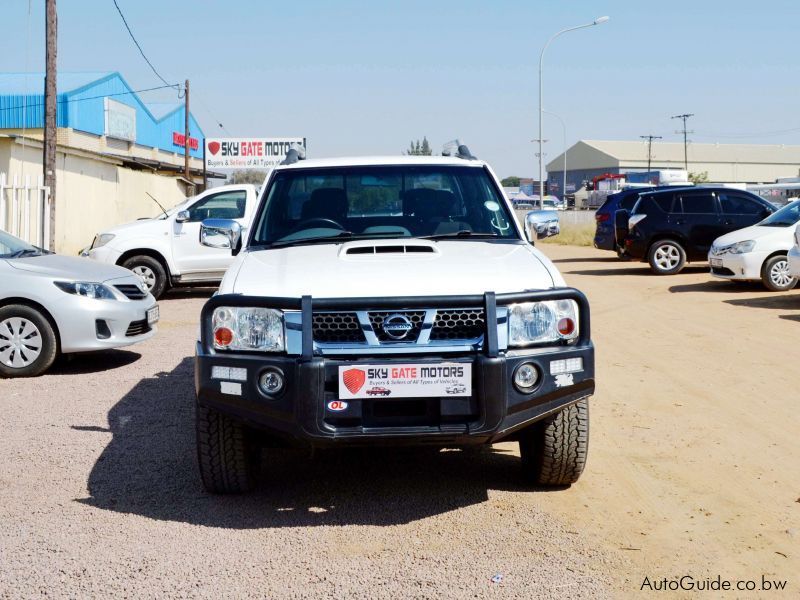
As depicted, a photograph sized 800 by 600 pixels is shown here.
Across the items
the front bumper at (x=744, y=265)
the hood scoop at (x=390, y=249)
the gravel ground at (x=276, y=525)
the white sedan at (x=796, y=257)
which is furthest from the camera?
the front bumper at (x=744, y=265)

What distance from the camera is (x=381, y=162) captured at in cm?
655

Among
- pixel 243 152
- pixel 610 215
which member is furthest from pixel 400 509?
pixel 243 152

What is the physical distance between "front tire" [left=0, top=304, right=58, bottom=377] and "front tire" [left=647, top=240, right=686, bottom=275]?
14.1m

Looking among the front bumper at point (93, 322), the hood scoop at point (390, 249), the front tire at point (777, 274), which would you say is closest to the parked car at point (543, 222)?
the hood scoop at point (390, 249)

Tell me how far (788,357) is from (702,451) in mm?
4153

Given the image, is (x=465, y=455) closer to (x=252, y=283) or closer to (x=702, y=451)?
(x=702, y=451)

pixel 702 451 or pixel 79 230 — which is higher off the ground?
pixel 79 230

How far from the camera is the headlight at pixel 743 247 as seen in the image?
16625mm

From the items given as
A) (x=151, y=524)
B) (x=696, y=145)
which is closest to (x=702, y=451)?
(x=151, y=524)

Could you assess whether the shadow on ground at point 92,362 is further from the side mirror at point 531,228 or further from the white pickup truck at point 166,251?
the white pickup truck at point 166,251

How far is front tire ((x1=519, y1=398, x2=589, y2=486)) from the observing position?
204 inches

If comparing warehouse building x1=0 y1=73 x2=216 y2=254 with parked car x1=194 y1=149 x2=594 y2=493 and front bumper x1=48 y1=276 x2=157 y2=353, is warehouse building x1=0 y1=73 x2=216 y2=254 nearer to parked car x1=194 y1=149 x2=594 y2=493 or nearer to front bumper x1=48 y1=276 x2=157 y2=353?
front bumper x1=48 y1=276 x2=157 y2=353

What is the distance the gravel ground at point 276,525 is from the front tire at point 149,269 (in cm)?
901

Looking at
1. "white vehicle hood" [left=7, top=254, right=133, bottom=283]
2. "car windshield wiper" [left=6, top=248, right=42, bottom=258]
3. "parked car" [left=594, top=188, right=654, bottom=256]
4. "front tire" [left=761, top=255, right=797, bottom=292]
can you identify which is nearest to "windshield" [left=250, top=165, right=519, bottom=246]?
"white vehicle hood" [left=7, top=254, right=133, bottom=283]
